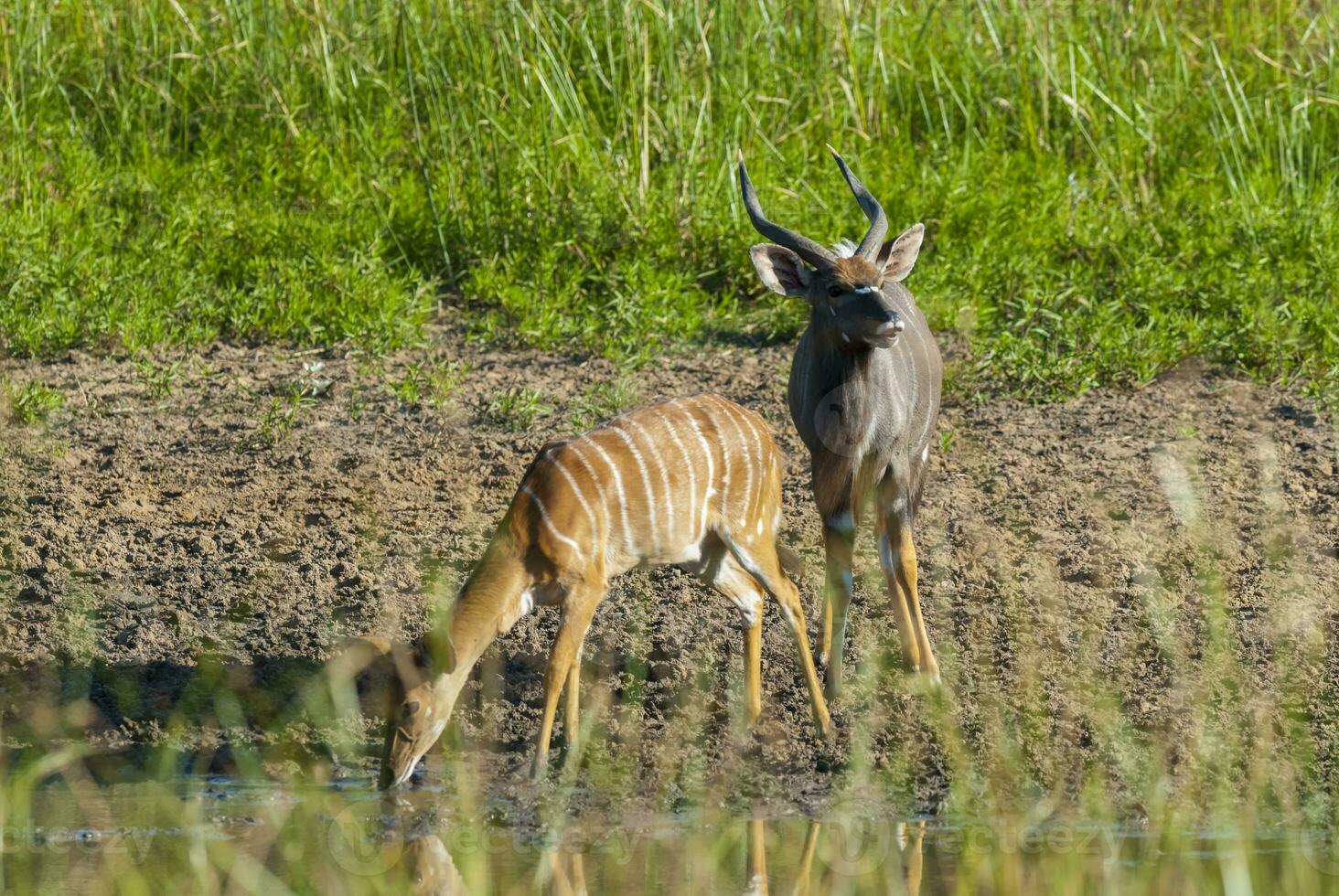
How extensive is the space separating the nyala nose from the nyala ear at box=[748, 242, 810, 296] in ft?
1.35

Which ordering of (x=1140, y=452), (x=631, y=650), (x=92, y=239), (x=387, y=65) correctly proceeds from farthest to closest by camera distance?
(x=387, y=65)
(x=92, y=239)
(x=1140, y=452)
(x=631, y=650)

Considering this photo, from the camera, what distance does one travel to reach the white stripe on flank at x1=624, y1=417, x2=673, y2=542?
4.90 metres

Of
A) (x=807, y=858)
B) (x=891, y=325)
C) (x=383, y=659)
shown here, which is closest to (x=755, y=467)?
(x=891, y=325)

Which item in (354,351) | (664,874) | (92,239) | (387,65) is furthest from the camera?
(387,65)

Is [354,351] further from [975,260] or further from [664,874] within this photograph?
[664,874]

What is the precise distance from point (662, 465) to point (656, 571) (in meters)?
0.83

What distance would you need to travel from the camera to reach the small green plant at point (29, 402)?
6633 mm

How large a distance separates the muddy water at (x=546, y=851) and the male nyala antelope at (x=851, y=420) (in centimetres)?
88

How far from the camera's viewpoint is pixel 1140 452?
21.0 feet

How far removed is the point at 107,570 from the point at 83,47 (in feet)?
13.6

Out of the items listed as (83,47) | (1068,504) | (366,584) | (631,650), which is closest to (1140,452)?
(1068,504)

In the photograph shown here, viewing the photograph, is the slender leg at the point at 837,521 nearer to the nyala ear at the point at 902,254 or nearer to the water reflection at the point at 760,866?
the nyala ear at the point at 902,254

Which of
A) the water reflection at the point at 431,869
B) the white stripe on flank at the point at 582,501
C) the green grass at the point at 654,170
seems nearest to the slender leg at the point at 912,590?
the white stripe on flank at the point at 582,501

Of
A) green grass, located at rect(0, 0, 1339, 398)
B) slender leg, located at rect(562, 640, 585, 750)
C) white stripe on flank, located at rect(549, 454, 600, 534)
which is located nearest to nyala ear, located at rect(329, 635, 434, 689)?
slender leg, located at rect(562, 640, 585, 750)
